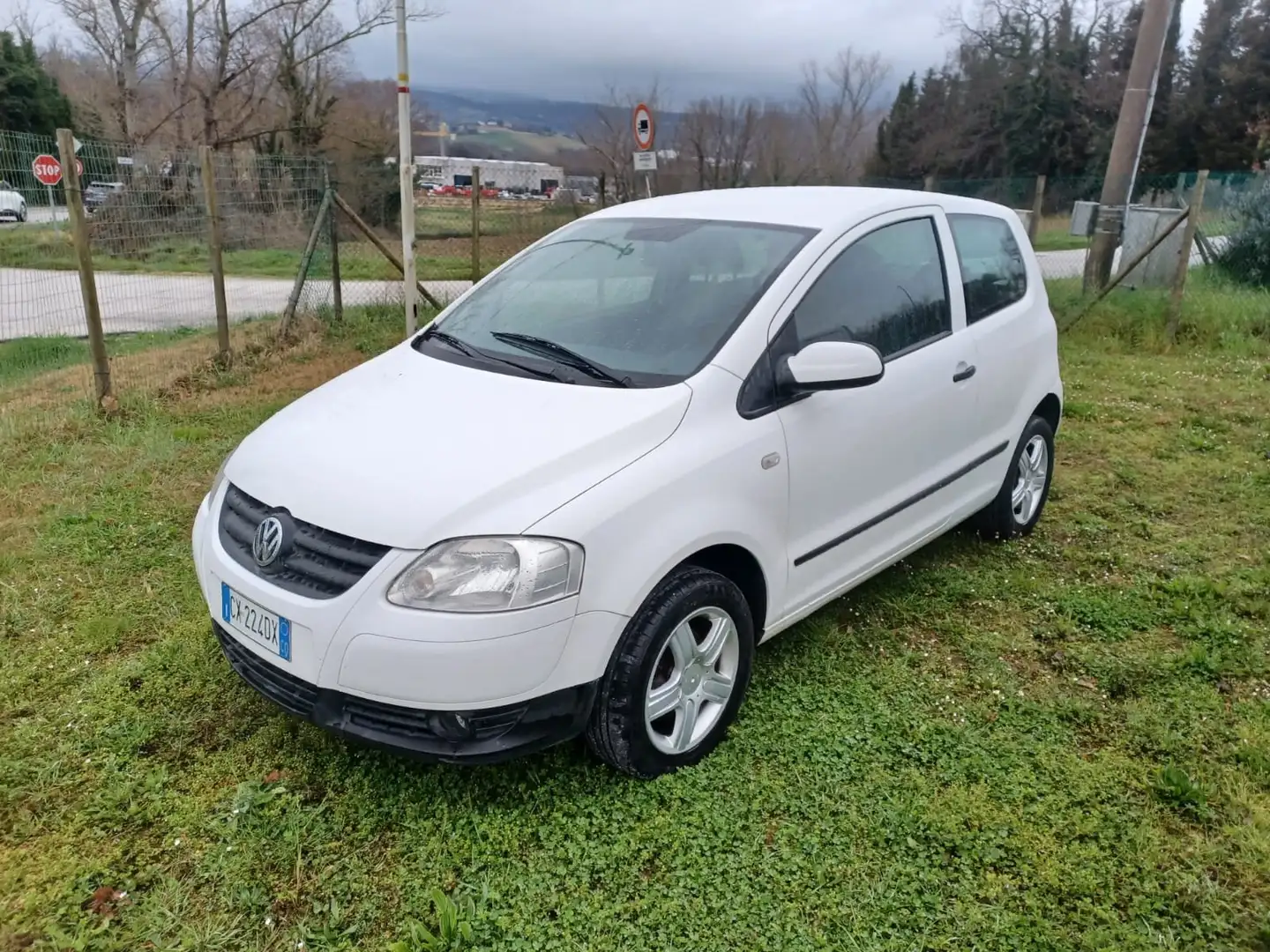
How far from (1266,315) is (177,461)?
34.1 ft

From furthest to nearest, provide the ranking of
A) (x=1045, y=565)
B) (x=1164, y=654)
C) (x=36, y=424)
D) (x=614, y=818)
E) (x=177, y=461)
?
(x=36, y=424)
(x=177, y=461)
(x=1045, y=565)
(x=1164, y=654)
(x=614, y=818)

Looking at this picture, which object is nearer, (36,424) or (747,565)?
(747,565)

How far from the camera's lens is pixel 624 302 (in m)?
3.27

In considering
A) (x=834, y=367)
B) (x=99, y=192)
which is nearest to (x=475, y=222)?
(x=99, y=192)

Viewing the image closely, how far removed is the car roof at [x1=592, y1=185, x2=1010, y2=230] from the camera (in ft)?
11.1

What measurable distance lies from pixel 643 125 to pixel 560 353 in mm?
7940

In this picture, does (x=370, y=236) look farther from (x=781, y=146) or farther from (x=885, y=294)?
(x=781, y=146)

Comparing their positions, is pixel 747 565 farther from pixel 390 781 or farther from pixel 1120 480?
pixel 1120 480

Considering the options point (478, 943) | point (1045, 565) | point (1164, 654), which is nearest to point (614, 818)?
point (478, 943)

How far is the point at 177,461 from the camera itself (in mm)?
5391

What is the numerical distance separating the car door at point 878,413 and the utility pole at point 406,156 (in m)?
5.47

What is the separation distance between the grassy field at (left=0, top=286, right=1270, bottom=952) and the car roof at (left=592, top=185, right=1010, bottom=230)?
1630 mm

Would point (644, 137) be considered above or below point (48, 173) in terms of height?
above

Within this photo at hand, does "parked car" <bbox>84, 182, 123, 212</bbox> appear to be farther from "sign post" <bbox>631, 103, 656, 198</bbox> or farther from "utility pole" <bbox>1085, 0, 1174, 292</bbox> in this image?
"utility pole" <bbox>1085, 0, 1174, 292</bbox>
